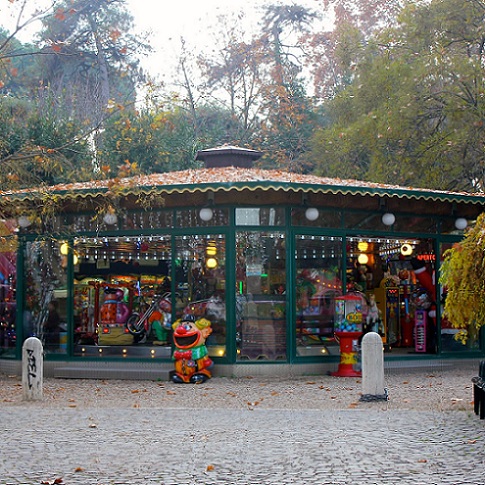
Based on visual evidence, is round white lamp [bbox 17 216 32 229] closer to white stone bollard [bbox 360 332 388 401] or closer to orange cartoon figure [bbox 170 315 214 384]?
orange cartoon figure [bbox 170 315 214 384]

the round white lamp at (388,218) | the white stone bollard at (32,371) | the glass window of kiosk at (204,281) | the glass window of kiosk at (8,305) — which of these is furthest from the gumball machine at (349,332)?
the glass window of kiosk at (8,305)

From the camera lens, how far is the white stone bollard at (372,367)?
12.7 m

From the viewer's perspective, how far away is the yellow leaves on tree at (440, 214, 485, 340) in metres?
11.1

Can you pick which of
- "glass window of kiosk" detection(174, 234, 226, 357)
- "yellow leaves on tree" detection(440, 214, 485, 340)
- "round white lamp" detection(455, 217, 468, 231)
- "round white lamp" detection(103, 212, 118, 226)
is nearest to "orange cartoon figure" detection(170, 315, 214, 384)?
"glass window of kiosk" detection(174, 234, 226, 357)

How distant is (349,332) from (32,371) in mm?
6098

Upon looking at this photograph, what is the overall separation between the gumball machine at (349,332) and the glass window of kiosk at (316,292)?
1.34 feet

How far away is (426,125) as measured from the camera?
26734 millimetres

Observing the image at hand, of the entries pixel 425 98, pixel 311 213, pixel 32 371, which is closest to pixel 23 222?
pixel 32 371

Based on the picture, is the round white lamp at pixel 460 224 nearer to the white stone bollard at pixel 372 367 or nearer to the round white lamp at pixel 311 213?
the round white lamp at pixel 311 213

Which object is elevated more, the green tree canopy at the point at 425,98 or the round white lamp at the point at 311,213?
the green tree canopy at the point at 425,98

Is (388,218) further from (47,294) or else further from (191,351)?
(47,294)

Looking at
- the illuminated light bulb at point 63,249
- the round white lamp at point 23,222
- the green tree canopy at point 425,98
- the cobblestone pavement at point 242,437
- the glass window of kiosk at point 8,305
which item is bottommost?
the cobblestone pavement at point 242,437

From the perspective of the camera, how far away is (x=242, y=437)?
32.3 ft

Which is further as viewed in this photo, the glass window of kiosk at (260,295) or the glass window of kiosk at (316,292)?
the glass window of kiosk at (316,292)
